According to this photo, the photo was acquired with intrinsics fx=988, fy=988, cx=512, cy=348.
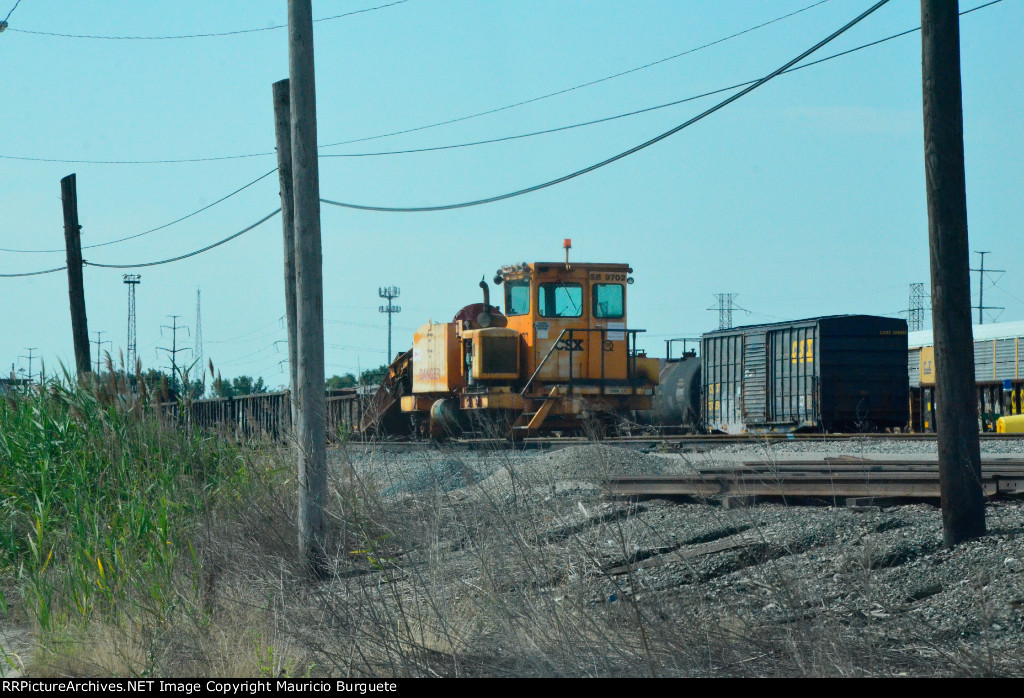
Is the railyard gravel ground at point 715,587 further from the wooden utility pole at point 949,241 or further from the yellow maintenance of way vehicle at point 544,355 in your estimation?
the yellow maintenance of way vehicle at point 544,355

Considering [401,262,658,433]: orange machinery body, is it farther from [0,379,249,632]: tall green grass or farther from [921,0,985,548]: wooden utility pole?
[921,0,985,548]: wooden utility pole

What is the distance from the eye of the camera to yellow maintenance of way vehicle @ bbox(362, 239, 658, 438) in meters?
19.3

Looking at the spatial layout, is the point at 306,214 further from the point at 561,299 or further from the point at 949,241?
Answer: the point at 561,299

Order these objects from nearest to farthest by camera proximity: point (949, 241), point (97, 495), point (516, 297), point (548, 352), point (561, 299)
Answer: point (949, 241), point (97, 495), point (548, 352), point (561, 299), point (516, 297)

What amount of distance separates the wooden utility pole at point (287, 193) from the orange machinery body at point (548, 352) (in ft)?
29.5

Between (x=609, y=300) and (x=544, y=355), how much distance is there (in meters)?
1.85

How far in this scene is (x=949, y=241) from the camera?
6590mm

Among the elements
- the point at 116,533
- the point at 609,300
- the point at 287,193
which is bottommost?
the point at 116,533

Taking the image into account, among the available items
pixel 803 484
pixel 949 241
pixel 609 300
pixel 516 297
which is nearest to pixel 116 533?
pixel 803 484

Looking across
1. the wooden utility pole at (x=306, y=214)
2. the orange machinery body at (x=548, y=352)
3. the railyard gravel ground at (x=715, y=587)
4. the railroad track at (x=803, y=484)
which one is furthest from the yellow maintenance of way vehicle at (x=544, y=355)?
the railyard gravel ground at (x=715, y=587)

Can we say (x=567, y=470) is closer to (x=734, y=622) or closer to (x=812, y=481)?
(x=812, y=481)

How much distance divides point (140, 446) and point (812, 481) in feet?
19.5

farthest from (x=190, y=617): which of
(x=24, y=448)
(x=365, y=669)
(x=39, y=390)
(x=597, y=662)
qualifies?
(x=39, y=390)

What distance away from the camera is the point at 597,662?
4500 millimetres
